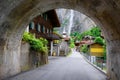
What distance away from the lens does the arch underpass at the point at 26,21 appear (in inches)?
403

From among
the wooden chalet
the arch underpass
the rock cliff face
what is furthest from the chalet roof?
the rock cliff face

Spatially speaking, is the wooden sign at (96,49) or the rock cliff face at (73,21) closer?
the wooden sign at (96,49)

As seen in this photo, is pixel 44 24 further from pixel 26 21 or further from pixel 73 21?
pixel 73 21

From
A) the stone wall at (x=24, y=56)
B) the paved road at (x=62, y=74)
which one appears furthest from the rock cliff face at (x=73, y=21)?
the paved road at (x=62, y=74)

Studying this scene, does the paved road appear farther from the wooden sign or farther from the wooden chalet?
the wooden sign

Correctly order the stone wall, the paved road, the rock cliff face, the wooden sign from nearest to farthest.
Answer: the paved road
the stone wall
the wooden sign
the rock cliff face

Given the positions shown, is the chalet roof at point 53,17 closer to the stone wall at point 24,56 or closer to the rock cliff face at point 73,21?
the stone wall at point 24,56

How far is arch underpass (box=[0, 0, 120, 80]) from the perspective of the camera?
10234mm

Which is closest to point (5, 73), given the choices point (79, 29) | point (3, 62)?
point (3, 62)

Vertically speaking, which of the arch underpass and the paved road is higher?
the arch underpass

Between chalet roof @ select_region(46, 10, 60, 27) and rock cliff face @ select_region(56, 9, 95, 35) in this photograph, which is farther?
rock cliff face @ select_region(56, 9, 95, 35)

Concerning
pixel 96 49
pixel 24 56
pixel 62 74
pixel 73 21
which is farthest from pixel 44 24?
pixel 73 21

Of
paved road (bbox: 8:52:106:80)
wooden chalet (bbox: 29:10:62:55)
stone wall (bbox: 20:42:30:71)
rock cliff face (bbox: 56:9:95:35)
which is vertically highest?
rock cliff face (bbox: 56:9:95:35)

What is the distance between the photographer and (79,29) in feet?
420
